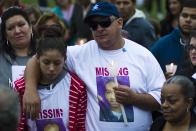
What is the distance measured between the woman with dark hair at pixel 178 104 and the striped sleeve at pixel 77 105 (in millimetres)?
603

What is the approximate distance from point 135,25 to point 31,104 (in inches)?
109

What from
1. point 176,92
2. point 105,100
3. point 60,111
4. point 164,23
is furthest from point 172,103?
point 164,23

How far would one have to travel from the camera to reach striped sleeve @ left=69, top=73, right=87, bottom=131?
207 inches

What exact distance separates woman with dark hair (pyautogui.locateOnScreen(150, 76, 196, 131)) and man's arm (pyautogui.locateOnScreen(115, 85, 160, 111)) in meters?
0.17

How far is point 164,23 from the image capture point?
8.94 meters

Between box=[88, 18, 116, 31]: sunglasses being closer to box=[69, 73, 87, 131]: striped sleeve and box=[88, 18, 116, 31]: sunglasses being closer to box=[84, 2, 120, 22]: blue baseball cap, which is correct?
box=[84, 2, 120, 22]: blue baseball cap

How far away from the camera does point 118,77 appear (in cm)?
525

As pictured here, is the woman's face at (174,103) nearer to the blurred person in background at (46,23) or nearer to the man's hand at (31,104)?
the man's hand at (31,104)

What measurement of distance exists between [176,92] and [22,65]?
4.44ft

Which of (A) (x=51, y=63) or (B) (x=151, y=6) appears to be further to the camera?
(B) (x=151, y=6)

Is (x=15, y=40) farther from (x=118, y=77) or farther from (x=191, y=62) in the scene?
(x=191, y=62)

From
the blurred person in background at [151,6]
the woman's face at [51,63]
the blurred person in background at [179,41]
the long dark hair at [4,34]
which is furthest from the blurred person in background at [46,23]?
the blurred person in background at [151,6]

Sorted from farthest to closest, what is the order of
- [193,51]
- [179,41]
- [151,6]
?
[151,6] → [179,41] → [193,51]

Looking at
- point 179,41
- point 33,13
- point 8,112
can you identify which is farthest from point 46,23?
point 8,112
